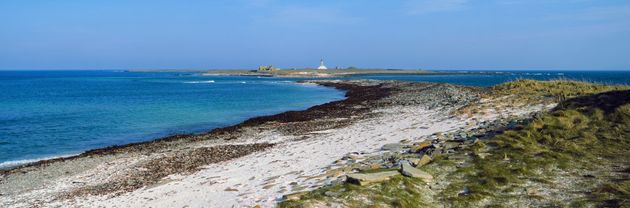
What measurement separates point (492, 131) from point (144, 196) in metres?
10.3

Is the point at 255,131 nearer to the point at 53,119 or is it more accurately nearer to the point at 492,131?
the point at 492,131

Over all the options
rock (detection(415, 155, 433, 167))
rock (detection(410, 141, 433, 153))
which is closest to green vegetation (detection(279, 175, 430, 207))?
rock (detection(415, 155, 433, 167))

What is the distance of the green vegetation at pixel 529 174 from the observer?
7484 millimetres

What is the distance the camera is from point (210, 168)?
1398 centimetres

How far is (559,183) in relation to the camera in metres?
8.38

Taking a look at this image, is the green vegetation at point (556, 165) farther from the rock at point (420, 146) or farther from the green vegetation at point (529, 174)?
the rock at point (420, 146)

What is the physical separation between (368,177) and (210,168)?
705cm

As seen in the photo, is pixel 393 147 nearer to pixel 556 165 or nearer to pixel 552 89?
pixel 556 165

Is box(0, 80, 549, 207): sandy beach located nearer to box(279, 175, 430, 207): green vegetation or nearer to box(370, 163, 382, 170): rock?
box(370, 163, 382, 170): rock

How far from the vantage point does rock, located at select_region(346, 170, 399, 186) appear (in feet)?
27.3

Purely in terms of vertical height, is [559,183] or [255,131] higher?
[559,183]

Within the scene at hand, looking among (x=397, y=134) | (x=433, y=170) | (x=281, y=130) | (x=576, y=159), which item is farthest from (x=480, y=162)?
(x=281, y=130)

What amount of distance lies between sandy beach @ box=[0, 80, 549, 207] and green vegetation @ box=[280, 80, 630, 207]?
5.47 ft

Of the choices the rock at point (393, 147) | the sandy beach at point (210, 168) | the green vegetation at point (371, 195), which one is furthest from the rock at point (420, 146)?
the green vegetation at point (371, 195)
